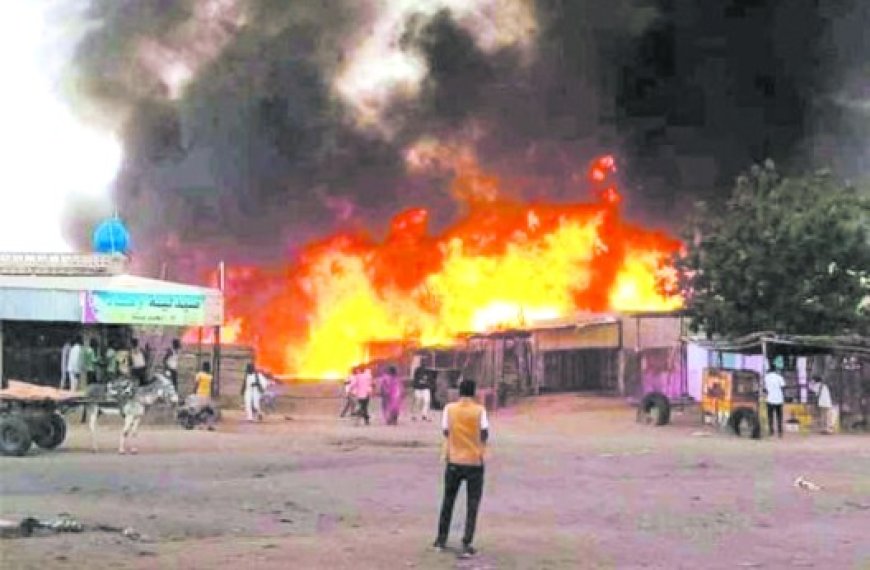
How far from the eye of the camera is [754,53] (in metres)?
54.6

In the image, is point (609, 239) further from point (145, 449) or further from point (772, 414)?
point (145, 449)

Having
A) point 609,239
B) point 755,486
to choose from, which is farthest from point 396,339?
point 755,486

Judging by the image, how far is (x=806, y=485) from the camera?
16.5m

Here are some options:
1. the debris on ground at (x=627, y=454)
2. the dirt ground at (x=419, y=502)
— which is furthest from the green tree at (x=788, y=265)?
the debris on ground at (x=627, y=454)

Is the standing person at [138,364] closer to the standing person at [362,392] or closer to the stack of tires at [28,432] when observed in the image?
the standing person at [362,392]

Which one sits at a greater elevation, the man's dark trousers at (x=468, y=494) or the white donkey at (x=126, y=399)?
the white donkey at (x=126, y=399)

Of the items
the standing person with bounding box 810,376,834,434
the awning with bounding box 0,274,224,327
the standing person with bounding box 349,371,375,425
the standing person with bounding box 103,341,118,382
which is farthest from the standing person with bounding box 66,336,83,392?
the standing person with bounding box 810,376,834,434

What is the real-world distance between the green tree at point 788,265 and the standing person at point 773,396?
3.68 meters

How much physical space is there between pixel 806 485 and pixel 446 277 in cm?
3521

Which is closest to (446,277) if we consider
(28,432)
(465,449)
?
(28,432)

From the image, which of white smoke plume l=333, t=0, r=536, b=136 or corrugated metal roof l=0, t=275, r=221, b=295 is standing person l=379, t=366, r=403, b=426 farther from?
white smoke plume l=333, t=0, r=536, b=136

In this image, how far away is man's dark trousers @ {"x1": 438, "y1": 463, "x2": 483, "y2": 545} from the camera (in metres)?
10.8

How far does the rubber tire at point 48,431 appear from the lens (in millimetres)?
20092

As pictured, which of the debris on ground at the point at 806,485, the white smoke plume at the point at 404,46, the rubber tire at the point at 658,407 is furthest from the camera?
the white smoke plume at the point at 404,46
